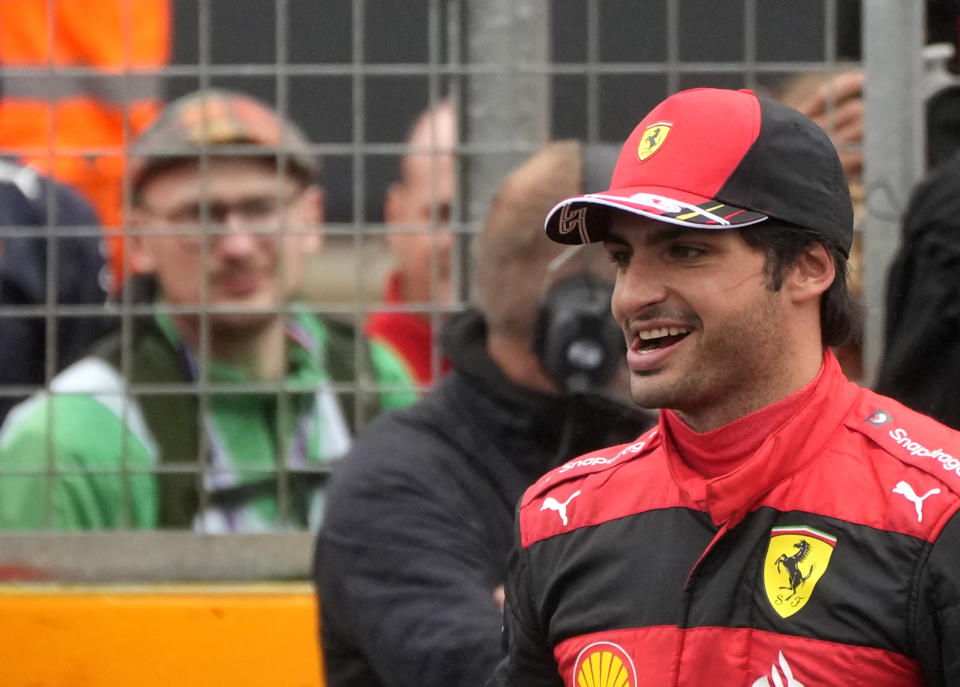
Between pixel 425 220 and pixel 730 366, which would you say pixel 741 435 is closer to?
pixel 730 366

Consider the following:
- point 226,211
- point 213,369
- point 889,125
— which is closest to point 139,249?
point 226,211

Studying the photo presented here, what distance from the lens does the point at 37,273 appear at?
12.6 feet

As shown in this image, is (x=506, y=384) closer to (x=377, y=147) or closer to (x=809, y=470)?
(x=377, y=147)

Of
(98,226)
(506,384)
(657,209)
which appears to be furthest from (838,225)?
(98,226)

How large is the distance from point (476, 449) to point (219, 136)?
3.73 feet

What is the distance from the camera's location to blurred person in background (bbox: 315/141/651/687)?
2.86m

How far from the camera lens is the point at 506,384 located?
10.3 ft

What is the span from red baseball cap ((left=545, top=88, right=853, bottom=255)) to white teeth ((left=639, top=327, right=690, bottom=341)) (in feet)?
0.55

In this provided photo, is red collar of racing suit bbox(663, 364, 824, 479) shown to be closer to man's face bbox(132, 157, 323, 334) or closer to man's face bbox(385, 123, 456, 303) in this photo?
man's face bbox(385, 123, 456, 303)

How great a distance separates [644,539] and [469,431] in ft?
3.56

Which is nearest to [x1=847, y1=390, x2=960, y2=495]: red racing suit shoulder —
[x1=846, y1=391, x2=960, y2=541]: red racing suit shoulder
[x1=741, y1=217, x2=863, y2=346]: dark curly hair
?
[x1=846, y1=391, x2=960, y2=541]: red racing suit shoulder

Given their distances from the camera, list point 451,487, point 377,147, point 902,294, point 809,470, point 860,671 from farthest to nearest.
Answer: point 377,147 → point 902,294 → point 451,487 → point 809,470 → point 860,671

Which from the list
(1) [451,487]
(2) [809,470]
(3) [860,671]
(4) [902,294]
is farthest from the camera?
(4) [902,294]

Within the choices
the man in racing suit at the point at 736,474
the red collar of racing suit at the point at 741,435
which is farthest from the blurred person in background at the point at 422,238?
the red collar of racing suit at the point at 741,435
